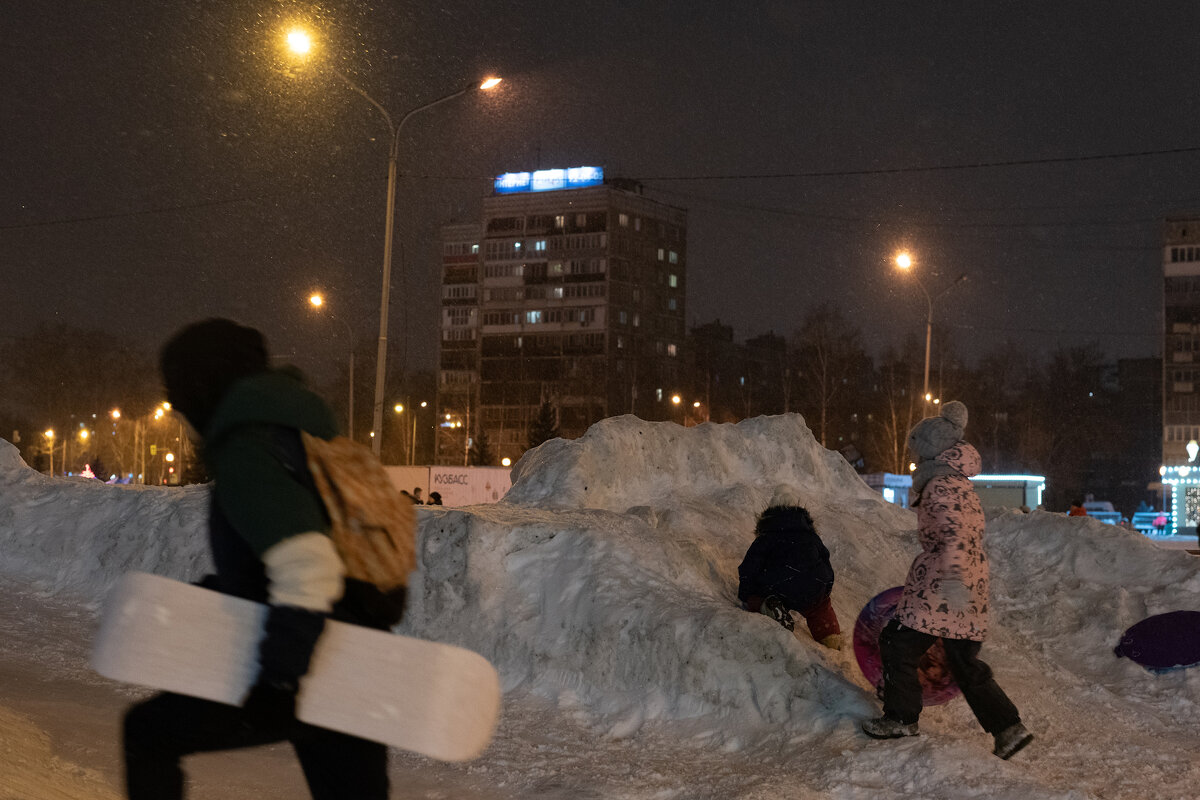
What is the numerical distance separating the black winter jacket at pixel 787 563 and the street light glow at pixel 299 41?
1172 centimetres

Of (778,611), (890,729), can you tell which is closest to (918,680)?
(890,729)

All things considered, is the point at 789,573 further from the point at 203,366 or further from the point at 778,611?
the point at 203,366

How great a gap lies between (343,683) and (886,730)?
4545 millimetres

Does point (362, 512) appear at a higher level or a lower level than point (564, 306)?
lower

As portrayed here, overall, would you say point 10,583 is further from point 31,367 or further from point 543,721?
point 31,367

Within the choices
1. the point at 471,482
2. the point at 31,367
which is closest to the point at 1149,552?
the point at 471,482

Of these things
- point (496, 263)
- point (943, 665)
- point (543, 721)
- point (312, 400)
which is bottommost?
point (543, 721)

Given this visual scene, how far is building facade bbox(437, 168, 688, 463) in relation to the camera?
98188 mm

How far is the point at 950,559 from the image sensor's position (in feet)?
19.9

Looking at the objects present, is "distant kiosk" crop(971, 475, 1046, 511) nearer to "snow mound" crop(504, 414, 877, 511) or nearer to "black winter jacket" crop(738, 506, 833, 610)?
"snow mound" crop(504, 414, 877, 511)

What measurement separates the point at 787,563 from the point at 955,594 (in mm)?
2789

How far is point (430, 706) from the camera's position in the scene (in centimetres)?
252

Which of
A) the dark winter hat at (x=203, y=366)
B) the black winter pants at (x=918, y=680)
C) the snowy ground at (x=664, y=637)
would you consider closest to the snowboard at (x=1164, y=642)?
the snowy ground at (x=664, y=637)

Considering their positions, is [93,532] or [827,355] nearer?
[93,532]
